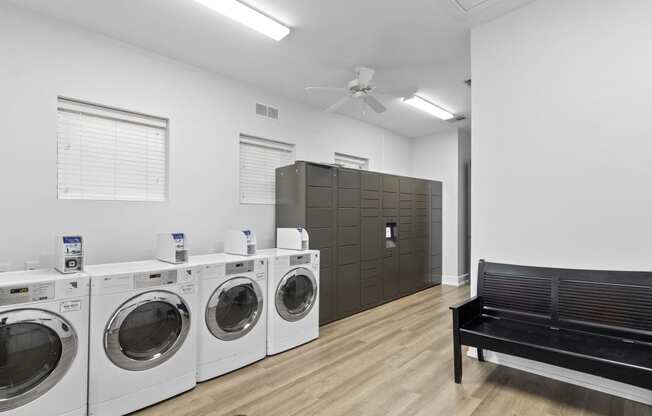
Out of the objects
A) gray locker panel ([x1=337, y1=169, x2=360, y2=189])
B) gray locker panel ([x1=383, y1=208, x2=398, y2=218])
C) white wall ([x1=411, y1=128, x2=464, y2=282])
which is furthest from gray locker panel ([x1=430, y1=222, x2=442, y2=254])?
gray locker panel ([x1=337, y1=169, x2=360, y2=189])

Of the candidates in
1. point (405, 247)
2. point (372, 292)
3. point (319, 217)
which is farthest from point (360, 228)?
point (405, 247)

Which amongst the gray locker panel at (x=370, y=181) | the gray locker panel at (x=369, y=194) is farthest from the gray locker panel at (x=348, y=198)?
the gray locker panel at (x=370, y=181)

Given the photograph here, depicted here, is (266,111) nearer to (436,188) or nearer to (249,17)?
(249,17)

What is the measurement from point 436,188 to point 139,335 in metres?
5.45

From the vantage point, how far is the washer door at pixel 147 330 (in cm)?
219

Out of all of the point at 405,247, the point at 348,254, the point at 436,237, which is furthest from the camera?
the point at 436,237

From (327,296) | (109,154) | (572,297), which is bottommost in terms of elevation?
(327,296)

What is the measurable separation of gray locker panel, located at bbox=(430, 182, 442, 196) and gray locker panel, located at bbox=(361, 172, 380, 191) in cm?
175

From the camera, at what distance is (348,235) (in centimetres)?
437

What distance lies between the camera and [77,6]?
258cm

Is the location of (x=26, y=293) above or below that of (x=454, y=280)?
above

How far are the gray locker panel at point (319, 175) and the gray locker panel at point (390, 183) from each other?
125cm

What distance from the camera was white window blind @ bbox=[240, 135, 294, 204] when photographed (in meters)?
4.10

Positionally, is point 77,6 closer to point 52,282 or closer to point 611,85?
point 52,282
